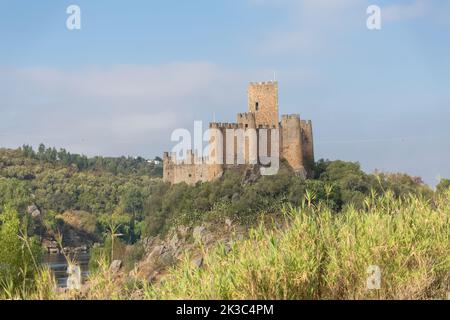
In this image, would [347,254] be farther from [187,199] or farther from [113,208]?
[113,208]

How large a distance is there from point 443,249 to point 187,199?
38.6 meters

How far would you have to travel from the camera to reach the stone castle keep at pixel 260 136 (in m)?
43.9

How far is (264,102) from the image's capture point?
44250 millimetres

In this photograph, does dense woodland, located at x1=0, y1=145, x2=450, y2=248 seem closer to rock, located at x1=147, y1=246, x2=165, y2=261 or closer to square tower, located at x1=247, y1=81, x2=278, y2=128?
rock, located at x1=147, y1=246, x2=165, y2=261

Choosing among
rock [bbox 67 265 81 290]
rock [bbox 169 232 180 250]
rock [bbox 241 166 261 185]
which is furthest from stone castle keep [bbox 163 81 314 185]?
rock [bbox 67 265 81 290]

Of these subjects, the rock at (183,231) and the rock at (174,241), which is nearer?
the rock at (174,241)

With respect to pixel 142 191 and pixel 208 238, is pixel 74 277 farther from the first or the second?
pixel 142 191

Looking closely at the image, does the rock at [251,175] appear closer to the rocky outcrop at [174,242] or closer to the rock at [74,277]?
the rocky outcrop at [174,242]

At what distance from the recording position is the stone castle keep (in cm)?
4391

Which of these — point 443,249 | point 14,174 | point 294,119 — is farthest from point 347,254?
point 14,174

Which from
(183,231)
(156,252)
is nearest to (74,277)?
(156,252)

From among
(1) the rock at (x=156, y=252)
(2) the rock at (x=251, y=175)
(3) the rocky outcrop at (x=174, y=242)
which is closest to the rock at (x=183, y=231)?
(3) the rocky outcrop at (x=174, y=242)

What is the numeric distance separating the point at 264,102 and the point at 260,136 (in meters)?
1.88
